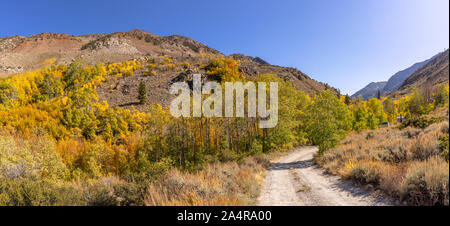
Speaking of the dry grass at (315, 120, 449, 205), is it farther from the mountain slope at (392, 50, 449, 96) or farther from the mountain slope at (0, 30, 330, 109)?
the mountain slope at (0, 30, 330, 109)

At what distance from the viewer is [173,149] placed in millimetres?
28641

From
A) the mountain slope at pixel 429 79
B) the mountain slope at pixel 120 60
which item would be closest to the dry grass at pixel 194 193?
the mountain slope at pixel 429 79

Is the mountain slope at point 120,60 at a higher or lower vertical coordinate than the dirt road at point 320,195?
higher

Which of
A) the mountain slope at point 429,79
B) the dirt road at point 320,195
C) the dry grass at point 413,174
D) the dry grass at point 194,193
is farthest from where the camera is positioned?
the mountain slope at point 429,79

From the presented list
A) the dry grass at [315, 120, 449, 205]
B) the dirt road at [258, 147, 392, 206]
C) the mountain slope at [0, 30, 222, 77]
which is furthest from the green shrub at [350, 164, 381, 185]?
the mountain slope at [0, 30, 222, 77]

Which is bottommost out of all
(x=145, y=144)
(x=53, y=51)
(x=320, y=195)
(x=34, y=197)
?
(x=145, y=144)

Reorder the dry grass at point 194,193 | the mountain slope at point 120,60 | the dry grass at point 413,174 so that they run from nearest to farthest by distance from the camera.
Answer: the dry grass at point 413,174 < the dry grass at point 194,193 < the mountain slope at point 120,60

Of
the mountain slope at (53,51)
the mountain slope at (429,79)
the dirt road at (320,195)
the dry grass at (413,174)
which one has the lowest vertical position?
the dirt road at (320,195)

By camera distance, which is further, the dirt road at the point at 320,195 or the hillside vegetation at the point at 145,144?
the hillside vegetation at the point at 145,144

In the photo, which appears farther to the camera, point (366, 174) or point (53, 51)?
point (53, 51)

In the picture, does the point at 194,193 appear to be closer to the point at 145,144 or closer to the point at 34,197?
the point at 34,197

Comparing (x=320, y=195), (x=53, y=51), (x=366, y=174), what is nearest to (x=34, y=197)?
(x=320, y=195)

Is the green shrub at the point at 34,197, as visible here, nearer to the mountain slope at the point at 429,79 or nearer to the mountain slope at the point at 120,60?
the mountain slope at the point at 429,79
